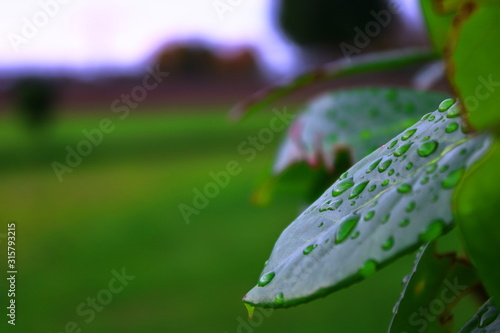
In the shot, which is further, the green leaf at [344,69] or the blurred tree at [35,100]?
the blurred tree at [35,100]

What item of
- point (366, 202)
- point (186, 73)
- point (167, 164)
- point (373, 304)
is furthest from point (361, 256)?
point (186, 73)

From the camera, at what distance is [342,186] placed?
33cm

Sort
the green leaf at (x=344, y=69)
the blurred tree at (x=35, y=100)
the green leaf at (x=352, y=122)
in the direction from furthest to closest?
the blurred tree at (x=35, y=100) → the green leaf at (x=344, y=69) → the green leaf at (x=352, y=122)

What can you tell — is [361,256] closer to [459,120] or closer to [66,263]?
[459,120]

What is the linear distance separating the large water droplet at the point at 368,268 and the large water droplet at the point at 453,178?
0.14 ft

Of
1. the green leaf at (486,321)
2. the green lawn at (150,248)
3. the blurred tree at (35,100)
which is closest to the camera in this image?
the green leaf at (486,321)

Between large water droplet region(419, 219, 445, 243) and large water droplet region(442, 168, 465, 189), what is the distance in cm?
2

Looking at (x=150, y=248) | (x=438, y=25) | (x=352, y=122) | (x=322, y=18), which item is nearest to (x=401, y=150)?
(x=438, y=25)

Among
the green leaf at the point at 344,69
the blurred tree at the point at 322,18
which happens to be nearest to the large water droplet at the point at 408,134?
the green leaf at the point at 344,69

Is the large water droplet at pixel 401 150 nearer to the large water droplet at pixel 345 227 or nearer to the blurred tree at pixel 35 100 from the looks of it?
the large water droplet at pixel 345 227

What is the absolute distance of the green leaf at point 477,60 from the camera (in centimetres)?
25

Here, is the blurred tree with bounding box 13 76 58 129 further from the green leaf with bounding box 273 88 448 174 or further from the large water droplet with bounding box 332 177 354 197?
the large water droplet with bounding box 332 177 354 197

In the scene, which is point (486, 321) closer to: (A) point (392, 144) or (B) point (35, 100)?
(A) point (392, 144)

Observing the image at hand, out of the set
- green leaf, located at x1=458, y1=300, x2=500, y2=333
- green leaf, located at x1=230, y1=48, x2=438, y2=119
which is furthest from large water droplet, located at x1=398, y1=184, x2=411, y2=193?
green leaf, located at x1=230, y1=48, x2=438, y2=119
